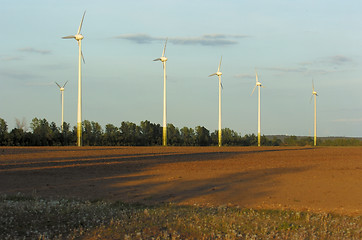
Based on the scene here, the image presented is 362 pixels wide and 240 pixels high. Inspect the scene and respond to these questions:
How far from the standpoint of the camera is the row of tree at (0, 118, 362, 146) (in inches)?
3273

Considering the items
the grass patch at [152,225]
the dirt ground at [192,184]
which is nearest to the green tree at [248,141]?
the dirt ground at [192,184]

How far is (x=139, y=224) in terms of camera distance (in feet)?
47.1

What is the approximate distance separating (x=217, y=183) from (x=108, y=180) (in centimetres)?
655

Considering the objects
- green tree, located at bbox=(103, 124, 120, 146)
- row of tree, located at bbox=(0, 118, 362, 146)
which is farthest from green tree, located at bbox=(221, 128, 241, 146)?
green tree, located at bbox=(103, 124, 120, 146)

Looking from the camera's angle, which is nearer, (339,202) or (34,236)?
(34,236)

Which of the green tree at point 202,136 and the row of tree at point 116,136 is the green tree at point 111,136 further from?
the green tree at point 202,136

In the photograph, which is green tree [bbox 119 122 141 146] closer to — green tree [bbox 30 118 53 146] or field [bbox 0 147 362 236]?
green tree [bbox 30 118 53 146]

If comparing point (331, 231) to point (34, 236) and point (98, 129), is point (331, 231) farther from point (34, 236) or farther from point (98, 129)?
point (98, 129)

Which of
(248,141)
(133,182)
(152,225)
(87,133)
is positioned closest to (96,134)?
(87,133)

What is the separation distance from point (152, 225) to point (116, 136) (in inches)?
3325

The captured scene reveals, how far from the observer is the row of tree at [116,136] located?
83.1 m

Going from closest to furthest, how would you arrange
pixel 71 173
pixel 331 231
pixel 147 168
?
pixel 331 231, pixel 71 173, pixel 147 168

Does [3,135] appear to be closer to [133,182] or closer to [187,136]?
[187,136]

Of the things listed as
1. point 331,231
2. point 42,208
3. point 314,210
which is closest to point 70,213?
point 42,208
